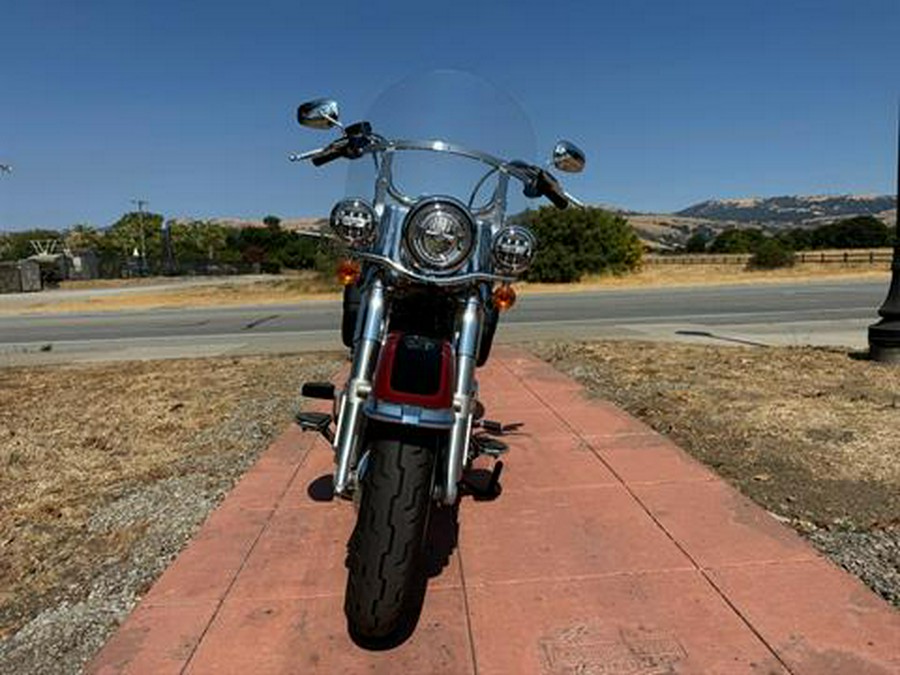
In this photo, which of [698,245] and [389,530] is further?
[698,245]

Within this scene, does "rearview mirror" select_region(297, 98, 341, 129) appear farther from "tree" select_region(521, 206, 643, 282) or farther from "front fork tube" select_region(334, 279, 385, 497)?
"tree" select_region(521, 206, 643, 282)

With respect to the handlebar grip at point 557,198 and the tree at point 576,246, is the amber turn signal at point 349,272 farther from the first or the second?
the tree at point 576,246

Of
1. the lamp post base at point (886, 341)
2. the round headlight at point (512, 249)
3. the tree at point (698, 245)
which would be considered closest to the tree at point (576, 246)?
the lamp post base at point (886, 341)

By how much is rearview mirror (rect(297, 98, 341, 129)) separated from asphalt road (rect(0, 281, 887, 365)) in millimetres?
9560

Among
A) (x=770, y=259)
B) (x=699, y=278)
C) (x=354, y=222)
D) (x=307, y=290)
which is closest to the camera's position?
(x=354, y=222)

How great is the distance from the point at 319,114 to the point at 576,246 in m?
32.7

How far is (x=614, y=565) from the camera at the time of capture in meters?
3.60

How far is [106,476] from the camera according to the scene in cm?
555

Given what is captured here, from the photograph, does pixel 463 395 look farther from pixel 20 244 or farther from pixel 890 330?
pixel 20 244

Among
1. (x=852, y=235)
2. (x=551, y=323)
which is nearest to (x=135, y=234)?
(x=852, y=235)

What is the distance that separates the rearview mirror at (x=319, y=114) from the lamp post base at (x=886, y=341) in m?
7.28

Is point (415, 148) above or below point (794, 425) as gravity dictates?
above

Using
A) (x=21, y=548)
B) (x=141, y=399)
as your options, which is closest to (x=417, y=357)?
(x=21, y=548)

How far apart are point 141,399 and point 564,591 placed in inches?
242
